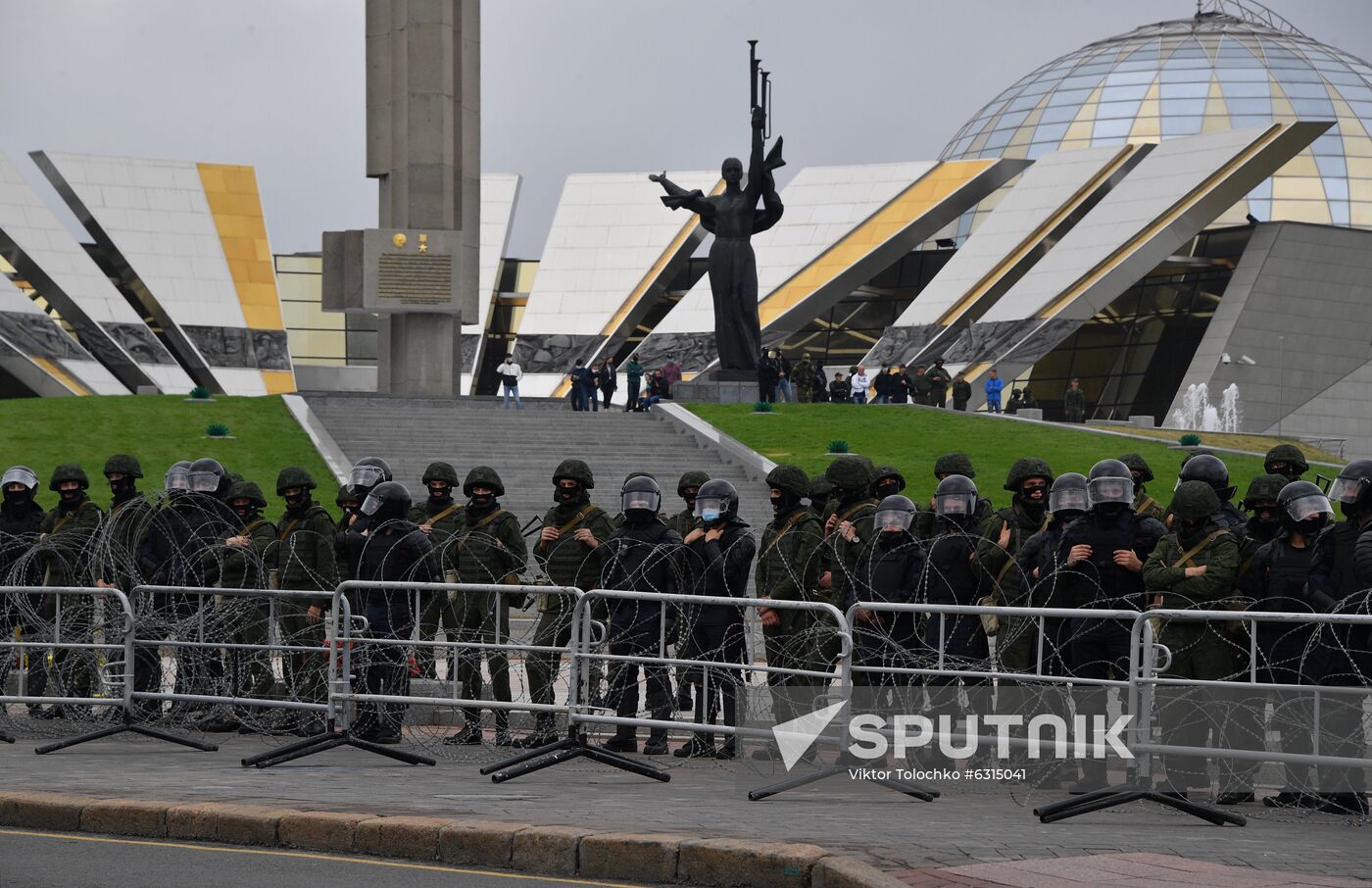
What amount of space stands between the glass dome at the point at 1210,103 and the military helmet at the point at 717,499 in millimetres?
48285

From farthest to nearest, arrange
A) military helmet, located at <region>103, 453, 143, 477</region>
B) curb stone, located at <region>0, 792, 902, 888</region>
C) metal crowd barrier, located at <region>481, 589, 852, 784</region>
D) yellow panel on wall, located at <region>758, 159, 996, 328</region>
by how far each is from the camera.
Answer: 1. yellow panel on wall, located at <region>758, 159, 996, 328</region>
2. military helmet, located at <region>103, 453, 143, 477</region>
3. metal crowd barrier, located at <region>481, 589, 852, 784</region>
4. curb stone, located at <region>0, 792, 902, 888</region>

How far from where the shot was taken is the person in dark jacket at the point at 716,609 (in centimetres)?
912

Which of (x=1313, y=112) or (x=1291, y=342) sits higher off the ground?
(x=1313, y=112)

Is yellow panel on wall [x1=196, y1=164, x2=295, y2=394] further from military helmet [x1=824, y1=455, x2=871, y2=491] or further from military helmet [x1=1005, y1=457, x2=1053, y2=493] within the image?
military helmet [x1=1005, y1=457, x2=1053, y2=493]

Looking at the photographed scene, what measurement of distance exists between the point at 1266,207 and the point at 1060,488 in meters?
51.2

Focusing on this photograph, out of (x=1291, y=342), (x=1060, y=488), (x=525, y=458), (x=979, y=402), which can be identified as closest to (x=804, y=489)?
(x=1060, y=488)

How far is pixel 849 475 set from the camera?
10.9 metres

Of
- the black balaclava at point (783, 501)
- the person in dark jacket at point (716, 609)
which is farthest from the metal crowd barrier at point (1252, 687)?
the black balaclava at point (783, 501)

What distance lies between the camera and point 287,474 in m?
11.8

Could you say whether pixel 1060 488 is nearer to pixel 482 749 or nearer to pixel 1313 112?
pixel 482 749

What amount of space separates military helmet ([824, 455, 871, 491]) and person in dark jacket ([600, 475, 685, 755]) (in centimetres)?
106

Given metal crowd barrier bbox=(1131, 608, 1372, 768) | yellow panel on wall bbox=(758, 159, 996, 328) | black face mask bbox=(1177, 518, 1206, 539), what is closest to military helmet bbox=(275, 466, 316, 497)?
black face mask bbox=(1177, 518, 1206, 539)

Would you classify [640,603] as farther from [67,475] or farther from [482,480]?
[67,475]

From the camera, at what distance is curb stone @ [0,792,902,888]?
6434 millimetres
